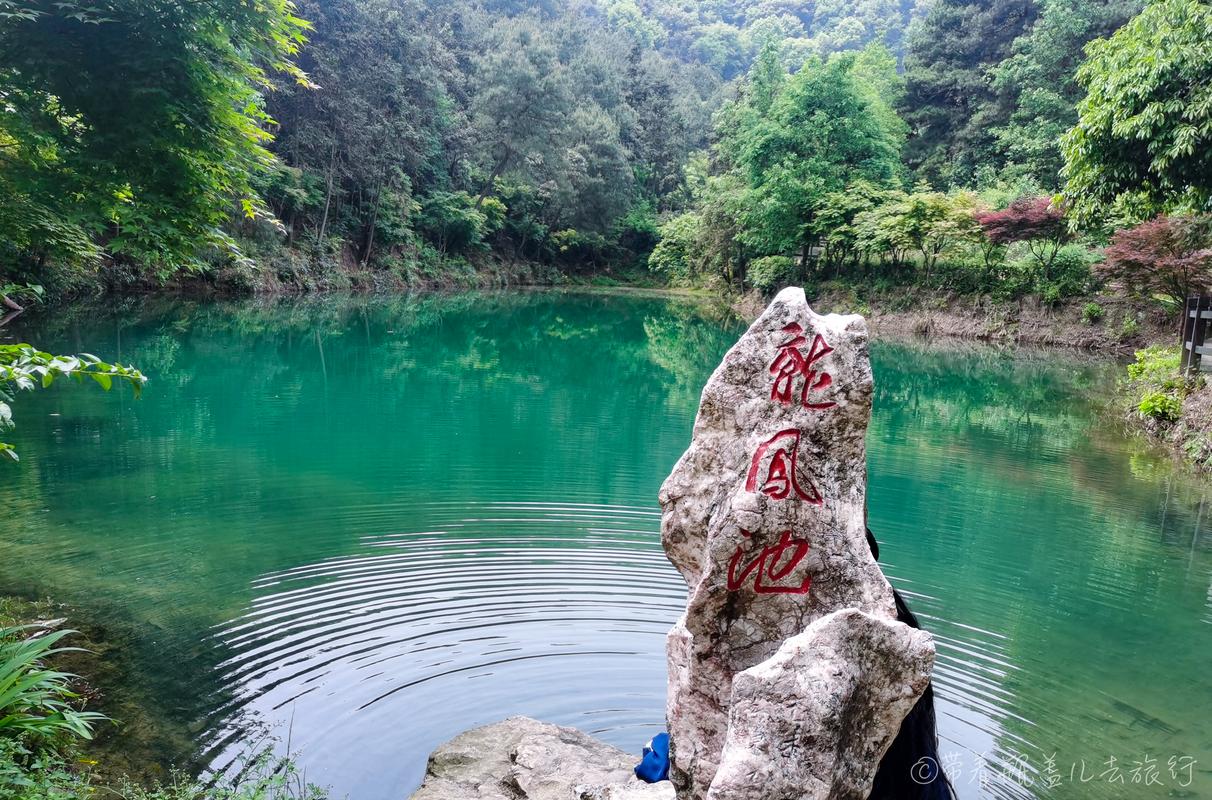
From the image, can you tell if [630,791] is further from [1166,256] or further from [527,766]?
[1166,256]

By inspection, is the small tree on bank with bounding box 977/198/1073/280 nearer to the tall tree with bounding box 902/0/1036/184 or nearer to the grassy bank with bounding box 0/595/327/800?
the tall tree with bounding box 902/0/1036/184

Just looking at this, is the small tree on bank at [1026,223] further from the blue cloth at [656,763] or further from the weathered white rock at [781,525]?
the blue cloth at [656,763]

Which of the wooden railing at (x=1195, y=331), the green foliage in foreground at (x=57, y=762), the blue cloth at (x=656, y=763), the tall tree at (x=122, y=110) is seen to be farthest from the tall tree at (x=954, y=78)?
the green foliage in foreground at (x=57, y=762)

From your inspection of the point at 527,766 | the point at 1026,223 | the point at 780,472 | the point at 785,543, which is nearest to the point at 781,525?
the point at 785,543

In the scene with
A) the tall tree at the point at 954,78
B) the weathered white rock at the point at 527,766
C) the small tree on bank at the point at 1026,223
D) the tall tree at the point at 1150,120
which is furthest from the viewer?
the tall tree at the point at 954,78

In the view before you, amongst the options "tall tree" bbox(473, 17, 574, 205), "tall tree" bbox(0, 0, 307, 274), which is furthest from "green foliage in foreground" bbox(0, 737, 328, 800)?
"tall tree" bbox(473, 17, 574, 205)

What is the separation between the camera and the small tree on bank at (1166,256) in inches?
518

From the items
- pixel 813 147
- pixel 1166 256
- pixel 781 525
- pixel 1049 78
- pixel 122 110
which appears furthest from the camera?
pixel 1049 78

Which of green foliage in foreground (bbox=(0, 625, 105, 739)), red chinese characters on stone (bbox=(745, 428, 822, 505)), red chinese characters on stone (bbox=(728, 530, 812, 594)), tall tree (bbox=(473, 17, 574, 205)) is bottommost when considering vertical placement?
green foliage in foreground (bbox=(0, 625, 105, 739))

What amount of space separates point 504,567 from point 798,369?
3.58 metres

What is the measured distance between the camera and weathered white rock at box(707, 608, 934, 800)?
7.63ft

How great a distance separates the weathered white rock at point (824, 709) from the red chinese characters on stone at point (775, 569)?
0.28 meters

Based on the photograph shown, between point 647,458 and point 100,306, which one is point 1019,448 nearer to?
point 647,458

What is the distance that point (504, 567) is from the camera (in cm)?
592
